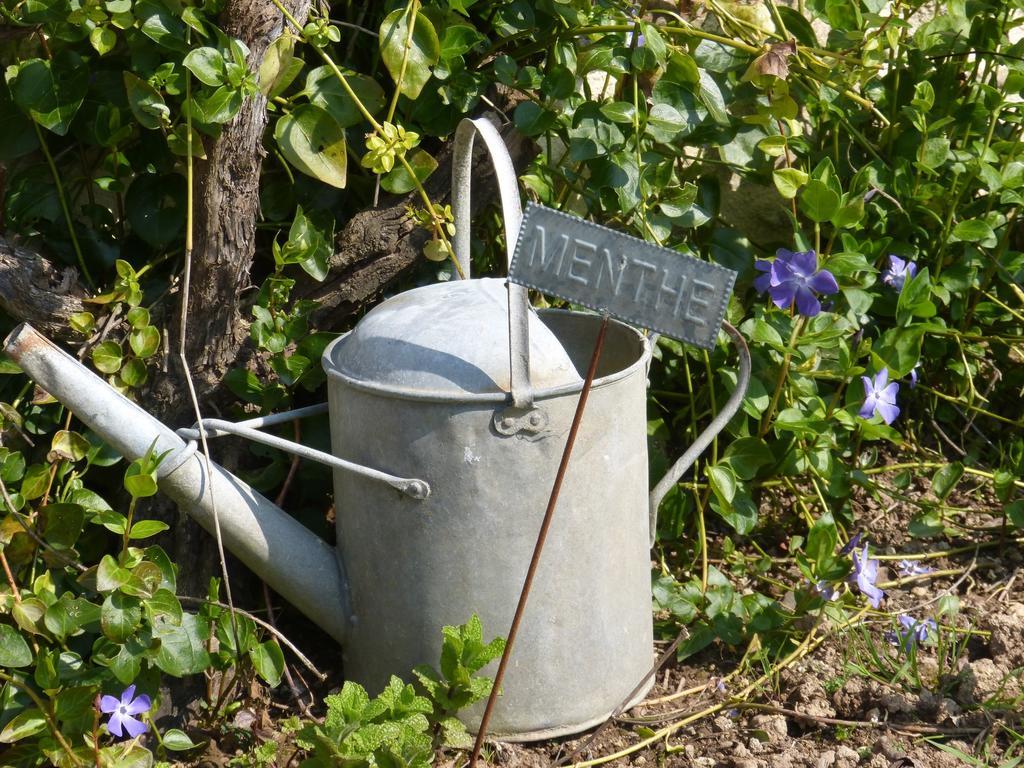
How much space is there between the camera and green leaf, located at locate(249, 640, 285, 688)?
1.52 m

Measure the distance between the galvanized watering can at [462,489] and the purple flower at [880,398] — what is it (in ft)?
1.13

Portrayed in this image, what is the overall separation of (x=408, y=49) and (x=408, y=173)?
8.0 inches

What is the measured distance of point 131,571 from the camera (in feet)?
4.58

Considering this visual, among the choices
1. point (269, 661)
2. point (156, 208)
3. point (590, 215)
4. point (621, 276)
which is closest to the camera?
point (621, 276)

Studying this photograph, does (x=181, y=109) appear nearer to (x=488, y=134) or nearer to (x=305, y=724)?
(x=488, y=134)

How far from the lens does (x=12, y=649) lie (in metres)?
1.40

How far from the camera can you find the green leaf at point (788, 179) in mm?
1855

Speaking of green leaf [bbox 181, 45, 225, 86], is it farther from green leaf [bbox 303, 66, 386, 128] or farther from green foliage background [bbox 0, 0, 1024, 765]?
green leaf [bbox 303, 66, 386, 128]

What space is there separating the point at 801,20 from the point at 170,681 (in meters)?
1.54

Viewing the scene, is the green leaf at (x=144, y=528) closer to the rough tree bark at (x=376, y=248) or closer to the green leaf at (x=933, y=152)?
the rough tree bark at (x=376, y=248)

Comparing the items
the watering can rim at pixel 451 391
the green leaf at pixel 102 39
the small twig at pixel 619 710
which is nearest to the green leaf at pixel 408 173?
the watering can rim at pixel 451 391

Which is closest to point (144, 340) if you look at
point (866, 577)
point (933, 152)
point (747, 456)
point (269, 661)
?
point (269, 661)

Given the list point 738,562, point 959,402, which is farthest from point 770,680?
point 959,402

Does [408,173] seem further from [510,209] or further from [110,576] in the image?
[110,576]
